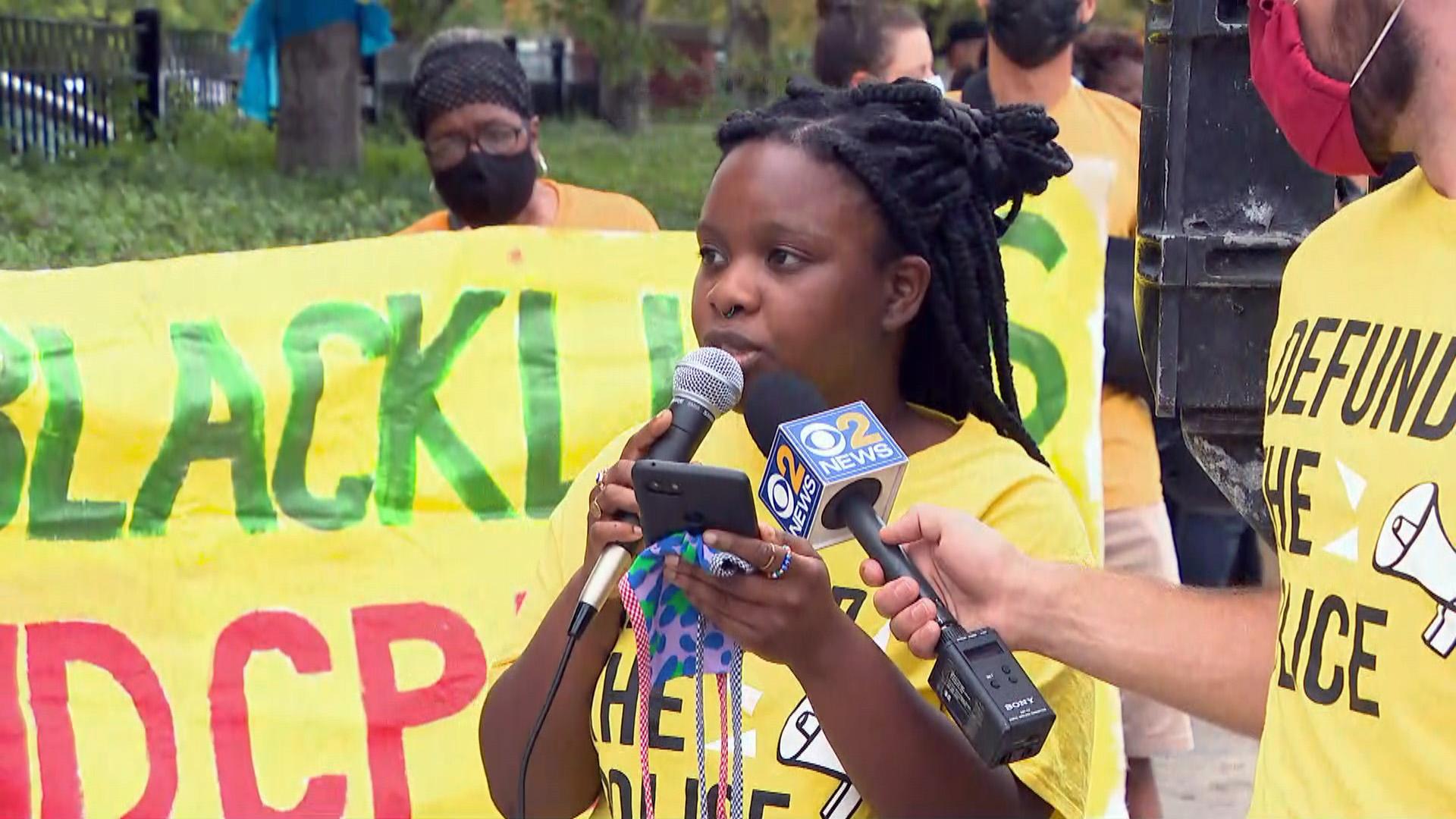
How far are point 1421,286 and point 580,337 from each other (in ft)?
7.91

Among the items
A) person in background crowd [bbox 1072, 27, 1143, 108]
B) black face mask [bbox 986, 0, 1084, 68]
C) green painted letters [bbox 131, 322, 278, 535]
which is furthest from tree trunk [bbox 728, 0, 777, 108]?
green painted letters [bbox 131, 322, 278, 535]

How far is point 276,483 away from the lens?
3770 mm

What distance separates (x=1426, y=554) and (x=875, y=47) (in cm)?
428

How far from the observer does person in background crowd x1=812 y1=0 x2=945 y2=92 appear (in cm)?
572

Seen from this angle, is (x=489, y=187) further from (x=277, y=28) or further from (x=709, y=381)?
(x=277, y=28)

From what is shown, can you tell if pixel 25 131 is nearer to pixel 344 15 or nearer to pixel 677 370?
pixel 344 15

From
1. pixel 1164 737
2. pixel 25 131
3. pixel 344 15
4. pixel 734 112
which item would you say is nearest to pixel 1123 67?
pixel 1164 737

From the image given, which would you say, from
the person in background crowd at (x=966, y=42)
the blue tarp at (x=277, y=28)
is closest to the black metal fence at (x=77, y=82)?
the blue tarp at (x=277, y=28)

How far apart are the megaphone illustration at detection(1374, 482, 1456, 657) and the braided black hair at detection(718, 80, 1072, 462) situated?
2.32 feet

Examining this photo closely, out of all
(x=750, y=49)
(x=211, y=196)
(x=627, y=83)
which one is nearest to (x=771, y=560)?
(x=211, y=196)

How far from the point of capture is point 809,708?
2.05 metres

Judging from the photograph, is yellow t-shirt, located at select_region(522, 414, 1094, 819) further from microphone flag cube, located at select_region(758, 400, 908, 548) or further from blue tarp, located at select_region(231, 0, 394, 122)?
blue tarp, located at select_region(231, 0, 394, 122)

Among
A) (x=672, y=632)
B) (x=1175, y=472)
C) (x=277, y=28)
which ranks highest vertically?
(x=277, y=28)

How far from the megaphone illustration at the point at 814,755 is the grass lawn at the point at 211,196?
10.3 feet
